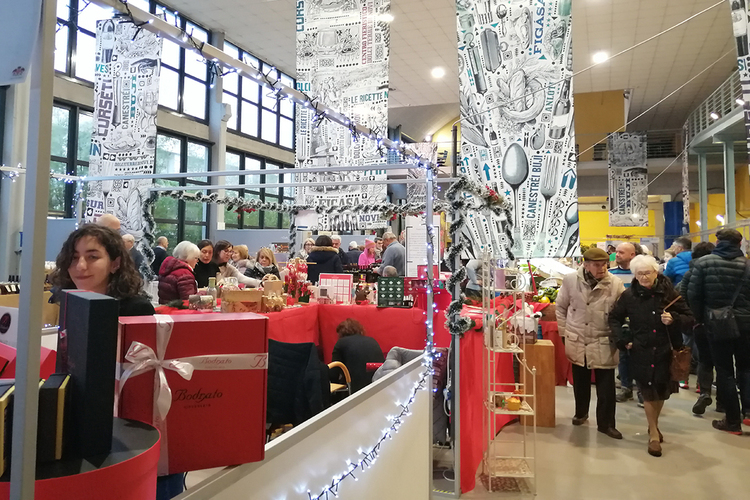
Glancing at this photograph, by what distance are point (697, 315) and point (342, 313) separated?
3138 millimetres

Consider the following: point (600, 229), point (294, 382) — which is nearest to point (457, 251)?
point (294, 382)

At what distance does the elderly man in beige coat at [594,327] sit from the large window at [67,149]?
799 centimetres

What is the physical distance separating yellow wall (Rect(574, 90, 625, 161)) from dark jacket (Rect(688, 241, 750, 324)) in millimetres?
9403

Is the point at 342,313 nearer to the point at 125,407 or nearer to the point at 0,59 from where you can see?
the point at 125,407

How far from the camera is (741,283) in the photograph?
4.21 metres

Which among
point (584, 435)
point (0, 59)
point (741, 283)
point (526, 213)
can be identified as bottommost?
point (584, 435)

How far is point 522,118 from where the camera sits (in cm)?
471

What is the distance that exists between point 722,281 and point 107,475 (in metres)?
4.78

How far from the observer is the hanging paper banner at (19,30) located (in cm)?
69

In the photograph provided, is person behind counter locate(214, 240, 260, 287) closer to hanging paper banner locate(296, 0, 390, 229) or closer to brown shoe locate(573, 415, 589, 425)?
hanging paper banner locate(296, 0, 390, 229)

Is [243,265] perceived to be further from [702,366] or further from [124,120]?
[702,366]

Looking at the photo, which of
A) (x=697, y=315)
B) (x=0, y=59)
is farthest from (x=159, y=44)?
(x=697, y=315)

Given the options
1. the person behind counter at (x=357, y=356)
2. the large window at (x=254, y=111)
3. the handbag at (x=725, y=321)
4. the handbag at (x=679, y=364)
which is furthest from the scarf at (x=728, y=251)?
the large window at (x=254, y=111)

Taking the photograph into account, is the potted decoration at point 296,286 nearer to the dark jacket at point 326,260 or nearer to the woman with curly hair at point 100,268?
the dark jacket at point 326,260
